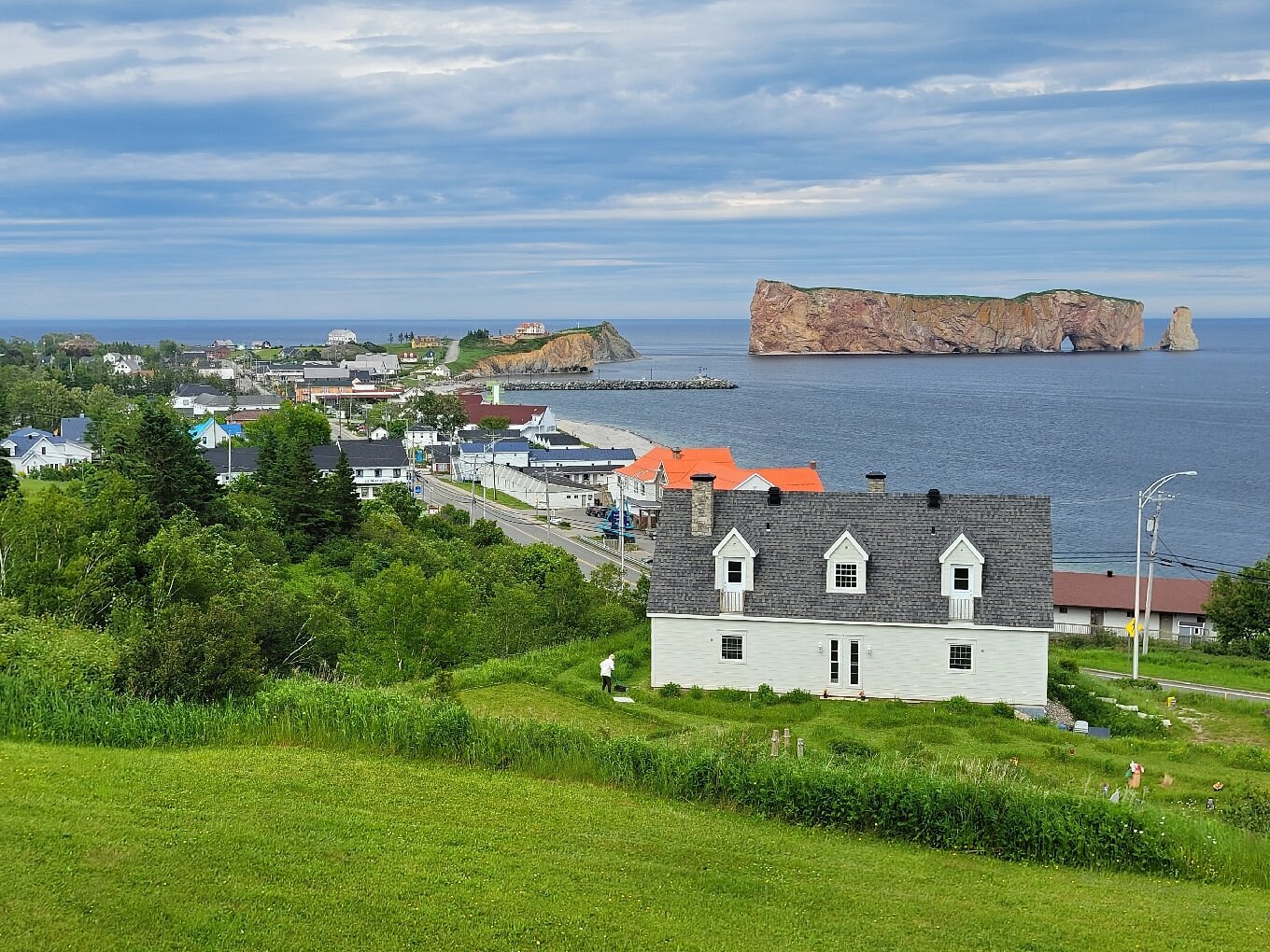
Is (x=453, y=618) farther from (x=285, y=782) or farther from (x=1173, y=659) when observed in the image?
(x=1173, y=659)

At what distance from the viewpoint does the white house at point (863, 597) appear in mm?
28609

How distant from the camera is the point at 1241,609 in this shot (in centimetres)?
4928

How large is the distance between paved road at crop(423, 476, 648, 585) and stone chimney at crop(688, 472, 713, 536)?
26778 mm

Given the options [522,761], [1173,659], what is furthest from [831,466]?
[522,761]

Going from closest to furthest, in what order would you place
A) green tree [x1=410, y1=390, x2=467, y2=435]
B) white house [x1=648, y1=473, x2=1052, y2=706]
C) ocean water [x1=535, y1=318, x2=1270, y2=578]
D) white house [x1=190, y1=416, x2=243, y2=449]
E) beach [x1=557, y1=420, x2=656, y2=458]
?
white house [x1=648, y1=473, x2=1052, y2=706] < ocean water [x1=535, y1=318, x2=1270, y2=578] < white house [x1=190, y1=416, x2=243, y2=449] < beach [x1=557, y1=420, x2=656, y2=458] < green tree [x1=410, y1=390, x2=467, y2=435]

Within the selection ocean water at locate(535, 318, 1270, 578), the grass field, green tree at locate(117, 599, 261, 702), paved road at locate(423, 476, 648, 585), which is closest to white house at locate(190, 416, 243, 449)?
paved road at locate(423, 476, 648, 585)

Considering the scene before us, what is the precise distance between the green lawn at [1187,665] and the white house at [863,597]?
46.1 ft

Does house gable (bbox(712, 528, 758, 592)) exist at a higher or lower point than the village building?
higher

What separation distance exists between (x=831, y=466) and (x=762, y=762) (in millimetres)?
100236

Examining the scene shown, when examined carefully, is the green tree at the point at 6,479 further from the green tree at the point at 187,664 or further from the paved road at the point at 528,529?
the green tree at the point at 187,664

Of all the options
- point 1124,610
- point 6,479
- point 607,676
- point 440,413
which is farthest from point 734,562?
point 440,413

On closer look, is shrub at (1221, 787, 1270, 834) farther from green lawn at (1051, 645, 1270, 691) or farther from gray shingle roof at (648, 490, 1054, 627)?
green lawn at (1051, 645, 1270, 691)

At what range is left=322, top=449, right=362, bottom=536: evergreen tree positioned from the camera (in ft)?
199

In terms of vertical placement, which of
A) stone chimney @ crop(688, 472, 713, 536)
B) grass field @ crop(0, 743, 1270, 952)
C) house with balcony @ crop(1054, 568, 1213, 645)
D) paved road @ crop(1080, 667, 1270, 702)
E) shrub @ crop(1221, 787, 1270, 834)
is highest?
stone chimney @ crop(688, 472, 713, 536)
